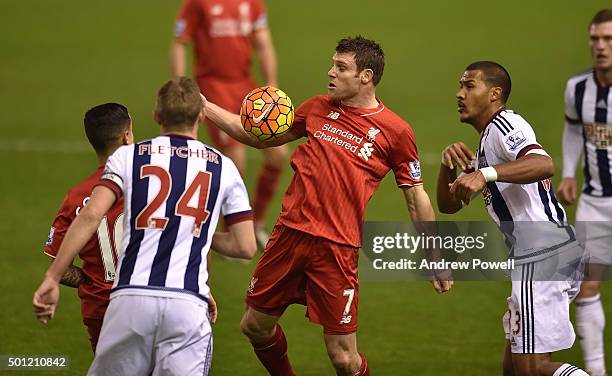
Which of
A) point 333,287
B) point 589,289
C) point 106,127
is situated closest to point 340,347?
point 333,287

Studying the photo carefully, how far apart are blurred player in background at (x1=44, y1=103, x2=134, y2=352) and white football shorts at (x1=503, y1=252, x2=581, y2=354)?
2.65 m

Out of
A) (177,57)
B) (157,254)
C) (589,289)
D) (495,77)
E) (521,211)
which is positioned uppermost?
(177,57)

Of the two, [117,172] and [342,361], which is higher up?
[117,172]

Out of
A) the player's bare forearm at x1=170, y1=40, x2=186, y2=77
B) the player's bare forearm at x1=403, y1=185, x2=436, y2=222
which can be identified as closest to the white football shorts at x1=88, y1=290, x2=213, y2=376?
the player's bare forearm at x1=403, y1=185, x2=436, y2=222

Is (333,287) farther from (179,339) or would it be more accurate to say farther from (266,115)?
(179,339)

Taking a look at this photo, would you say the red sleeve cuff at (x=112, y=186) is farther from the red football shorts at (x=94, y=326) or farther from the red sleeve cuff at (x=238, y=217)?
the red football shorts at (x=94, y=326)

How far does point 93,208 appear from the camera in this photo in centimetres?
618

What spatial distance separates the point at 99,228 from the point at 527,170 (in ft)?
8.91

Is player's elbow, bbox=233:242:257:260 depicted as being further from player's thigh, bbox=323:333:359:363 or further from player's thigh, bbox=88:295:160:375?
player's thigh, bbox=323:333:359:363

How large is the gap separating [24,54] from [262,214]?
549 inches

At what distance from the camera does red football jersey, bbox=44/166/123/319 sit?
7000mm

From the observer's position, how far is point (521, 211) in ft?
Result: 24.8

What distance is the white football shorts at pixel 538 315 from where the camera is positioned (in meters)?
7.36

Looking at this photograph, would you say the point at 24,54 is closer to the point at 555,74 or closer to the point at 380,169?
the point at 555,74
